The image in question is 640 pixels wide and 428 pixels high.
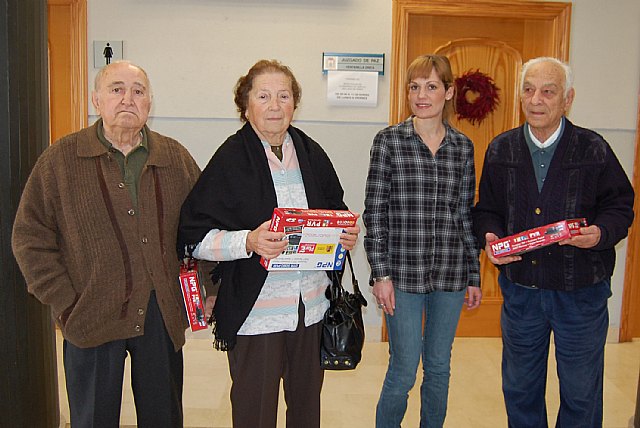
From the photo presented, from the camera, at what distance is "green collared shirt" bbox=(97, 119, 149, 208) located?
2047 millimetres

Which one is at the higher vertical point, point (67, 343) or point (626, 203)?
point (626, 203)

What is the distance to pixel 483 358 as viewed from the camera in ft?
13.3

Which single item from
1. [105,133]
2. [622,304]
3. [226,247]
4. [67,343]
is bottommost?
[622,304]

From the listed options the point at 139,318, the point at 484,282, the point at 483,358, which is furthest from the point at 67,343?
the point at 484,282

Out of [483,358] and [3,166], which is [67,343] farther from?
[483,358]

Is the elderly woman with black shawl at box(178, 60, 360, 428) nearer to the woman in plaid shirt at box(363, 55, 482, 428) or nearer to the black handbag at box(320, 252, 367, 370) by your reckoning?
the black handbag at box(320, 252, 367, 370)

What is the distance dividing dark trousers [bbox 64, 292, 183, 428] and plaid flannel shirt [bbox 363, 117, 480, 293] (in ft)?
2.79

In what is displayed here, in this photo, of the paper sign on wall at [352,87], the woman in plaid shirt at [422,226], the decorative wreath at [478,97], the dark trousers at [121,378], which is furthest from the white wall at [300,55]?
the dark trousers at [121,378]

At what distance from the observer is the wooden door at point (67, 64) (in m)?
3.98

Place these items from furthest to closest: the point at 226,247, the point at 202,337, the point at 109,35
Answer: the point at 202,337 < the point at 109,35 < the point at 226,247

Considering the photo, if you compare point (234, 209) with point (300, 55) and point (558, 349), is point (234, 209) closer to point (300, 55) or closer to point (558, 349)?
point (558, 349)

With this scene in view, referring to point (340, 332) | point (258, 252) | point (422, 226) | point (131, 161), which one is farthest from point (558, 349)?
point (131, 161)

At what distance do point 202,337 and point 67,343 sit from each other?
89.5 inches

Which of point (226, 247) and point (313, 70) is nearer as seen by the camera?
point (226, 247)
